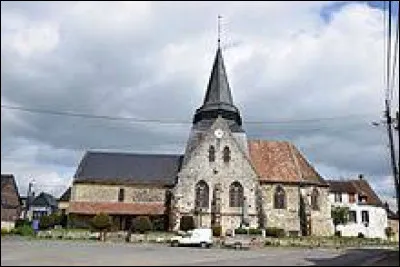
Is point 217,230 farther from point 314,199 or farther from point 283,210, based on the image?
point 314,199

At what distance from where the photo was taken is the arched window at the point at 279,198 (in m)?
53.8

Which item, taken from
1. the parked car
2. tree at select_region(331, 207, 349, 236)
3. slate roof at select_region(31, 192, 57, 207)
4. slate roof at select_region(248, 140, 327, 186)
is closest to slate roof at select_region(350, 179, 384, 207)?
tree at select_region(331, 207, 349, 236)

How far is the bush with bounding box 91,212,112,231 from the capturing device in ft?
156

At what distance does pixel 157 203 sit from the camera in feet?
181

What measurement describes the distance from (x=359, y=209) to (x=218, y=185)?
25631 millimetres

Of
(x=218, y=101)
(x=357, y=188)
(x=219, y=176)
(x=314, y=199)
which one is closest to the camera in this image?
(x=219, y=176)

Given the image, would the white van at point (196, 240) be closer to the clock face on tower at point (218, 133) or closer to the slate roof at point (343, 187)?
the clock face on tower at point (218, 133)

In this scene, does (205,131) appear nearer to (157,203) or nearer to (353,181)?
(157,203)

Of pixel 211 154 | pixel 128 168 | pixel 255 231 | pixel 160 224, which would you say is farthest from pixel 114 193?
pixel 255 231

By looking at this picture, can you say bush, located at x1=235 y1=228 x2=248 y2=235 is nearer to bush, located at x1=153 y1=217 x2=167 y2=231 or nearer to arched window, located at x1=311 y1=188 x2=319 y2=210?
bush, located at x1=153 y1=217 x2=167 y2=231

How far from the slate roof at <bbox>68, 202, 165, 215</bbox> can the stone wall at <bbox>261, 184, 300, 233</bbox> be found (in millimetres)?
10183

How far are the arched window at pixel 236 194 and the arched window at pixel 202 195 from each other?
2299mm

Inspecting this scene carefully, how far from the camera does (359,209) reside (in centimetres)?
6944

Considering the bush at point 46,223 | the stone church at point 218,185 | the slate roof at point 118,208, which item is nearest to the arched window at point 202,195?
the stone church at point 218,185
